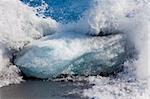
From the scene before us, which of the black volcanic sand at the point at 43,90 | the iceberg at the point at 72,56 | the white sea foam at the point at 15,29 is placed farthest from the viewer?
the white sea foam at the point at 15,29

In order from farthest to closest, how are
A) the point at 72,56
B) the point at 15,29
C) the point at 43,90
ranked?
the point at 15,29
the point at 72,56
the point at 43,90

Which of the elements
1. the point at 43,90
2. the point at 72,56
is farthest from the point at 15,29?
the point at 43,90

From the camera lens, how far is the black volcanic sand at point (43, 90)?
207 inches

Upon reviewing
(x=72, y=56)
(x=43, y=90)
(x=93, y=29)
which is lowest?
(x=43, y=90)

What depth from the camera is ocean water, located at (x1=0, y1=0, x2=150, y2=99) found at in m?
5.68

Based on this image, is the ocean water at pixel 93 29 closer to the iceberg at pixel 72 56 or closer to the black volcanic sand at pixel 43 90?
the black volcanic sand at pixel 43 90

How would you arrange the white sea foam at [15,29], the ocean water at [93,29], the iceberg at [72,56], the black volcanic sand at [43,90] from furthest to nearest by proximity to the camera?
the white sea foam at [15,29] < the iceberg at [72,56] < the ocean water at [93,29] < the black volcanic sand at [43,90]

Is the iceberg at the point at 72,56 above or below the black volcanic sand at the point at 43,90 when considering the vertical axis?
above

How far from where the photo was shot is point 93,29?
617cm

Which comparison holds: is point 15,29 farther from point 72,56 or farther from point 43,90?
point 43,90

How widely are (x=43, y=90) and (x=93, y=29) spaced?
1146 mm

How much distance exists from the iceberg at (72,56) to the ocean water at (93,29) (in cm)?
13

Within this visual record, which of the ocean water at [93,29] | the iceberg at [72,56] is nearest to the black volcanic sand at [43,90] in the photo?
the ocean water at [93,29]

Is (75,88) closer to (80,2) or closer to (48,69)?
(48,69)
